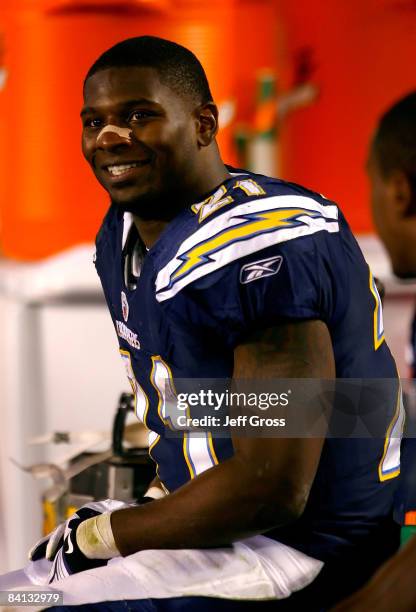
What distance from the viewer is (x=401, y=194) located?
1.45 m

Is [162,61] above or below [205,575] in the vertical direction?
above

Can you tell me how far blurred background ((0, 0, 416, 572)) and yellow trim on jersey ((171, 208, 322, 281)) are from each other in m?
1.28

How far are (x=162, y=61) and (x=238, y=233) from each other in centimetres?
22

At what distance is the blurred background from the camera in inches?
98.9

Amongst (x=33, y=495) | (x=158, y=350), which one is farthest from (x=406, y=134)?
(x=33, y=495)

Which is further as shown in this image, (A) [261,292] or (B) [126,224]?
(B) [126,224]

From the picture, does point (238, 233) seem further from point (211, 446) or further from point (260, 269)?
point (211, 446)

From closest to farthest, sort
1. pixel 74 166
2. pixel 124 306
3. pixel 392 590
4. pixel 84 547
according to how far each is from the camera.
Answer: pixel 392 590, pixel 84 547, pixel 124 306, pixel 74 166

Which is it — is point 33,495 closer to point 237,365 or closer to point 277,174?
point 277,174

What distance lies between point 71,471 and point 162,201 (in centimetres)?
60

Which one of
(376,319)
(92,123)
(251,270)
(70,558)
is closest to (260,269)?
(251,270)

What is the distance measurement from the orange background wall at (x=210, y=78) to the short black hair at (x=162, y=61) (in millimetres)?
1215

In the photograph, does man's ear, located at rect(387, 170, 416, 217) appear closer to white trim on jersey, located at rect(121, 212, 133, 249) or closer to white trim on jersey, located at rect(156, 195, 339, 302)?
white trim on jersey, located at rect(156, 195, 339, 302)

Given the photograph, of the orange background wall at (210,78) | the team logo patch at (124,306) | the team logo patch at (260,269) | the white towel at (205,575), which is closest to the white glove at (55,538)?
the white towel at (205,575)
